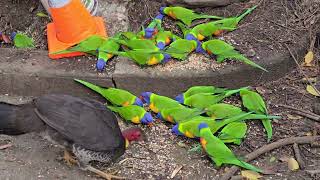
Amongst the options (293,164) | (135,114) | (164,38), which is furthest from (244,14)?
(293,164)

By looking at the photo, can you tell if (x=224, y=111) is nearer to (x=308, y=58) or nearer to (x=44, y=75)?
(x=308, y=58)

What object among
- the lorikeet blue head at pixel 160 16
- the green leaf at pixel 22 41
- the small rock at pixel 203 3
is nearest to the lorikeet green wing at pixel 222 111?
the lorikeet blue head at pixel 160 16

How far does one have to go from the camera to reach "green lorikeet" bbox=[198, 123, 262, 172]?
412cm

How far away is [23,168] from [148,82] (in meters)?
1.23

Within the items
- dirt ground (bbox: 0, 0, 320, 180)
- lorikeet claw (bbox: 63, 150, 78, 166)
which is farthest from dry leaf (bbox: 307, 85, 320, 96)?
lorikeet claw (bbox: 63, 150, 78, 166)

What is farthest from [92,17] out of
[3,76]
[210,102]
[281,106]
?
[281,106]

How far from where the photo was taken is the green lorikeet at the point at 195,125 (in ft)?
14.4

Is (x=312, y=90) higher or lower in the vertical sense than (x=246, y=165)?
higher

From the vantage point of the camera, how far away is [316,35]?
5.34 meters

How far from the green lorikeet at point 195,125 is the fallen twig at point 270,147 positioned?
1.05 feet

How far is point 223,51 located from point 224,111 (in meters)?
0.55

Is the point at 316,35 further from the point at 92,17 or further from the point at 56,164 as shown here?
the point at 56,164

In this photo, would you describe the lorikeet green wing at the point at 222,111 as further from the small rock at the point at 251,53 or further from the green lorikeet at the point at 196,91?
the small rock at the point at 251,53

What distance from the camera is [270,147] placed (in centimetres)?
432
